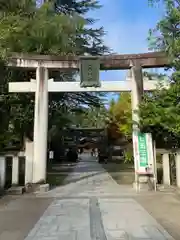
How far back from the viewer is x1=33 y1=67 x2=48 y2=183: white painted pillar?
43.6ft

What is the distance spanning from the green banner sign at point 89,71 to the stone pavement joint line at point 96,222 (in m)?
5.07

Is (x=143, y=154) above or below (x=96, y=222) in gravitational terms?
above

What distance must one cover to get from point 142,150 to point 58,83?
413cm

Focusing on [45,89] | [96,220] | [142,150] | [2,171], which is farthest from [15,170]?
[96,220]

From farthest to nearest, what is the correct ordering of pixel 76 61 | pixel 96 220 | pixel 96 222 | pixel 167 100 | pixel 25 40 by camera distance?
1. pixel 25 40
2. pixel 76 61
3. pixel 167 100
4. pixel 96 220
5. pixel 96 222

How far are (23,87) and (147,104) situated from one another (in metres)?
4.84

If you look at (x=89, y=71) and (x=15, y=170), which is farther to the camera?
(x=89, y=71)

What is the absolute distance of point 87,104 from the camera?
20.1 metres

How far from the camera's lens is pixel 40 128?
44.1 ft

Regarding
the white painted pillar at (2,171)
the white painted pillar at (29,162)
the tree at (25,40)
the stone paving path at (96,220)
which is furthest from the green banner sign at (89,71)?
the stone paving path at (96,220)

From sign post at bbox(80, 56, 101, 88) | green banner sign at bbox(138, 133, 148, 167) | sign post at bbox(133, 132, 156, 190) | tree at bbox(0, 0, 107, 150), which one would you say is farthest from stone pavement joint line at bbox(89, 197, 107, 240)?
tree at bbox(0, 0, 107, 150)

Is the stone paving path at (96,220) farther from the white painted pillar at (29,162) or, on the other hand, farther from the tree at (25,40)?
the tree at (25,40)

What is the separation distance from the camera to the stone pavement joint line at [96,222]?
21.2 feet

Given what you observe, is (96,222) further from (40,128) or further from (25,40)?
(25,40)
